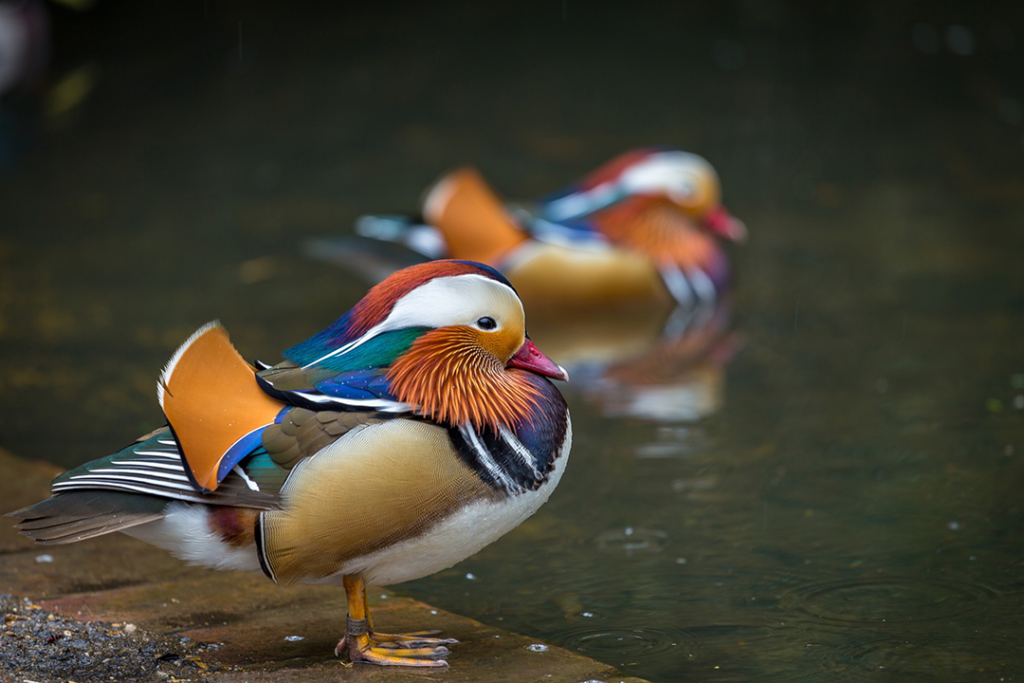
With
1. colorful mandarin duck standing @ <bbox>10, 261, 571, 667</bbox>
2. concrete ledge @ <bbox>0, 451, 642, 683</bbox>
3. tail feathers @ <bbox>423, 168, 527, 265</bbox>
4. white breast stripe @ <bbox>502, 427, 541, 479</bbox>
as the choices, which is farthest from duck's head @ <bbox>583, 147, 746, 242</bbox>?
white breast stripe @ <bbox>502, 427, 541, 479</bbox>

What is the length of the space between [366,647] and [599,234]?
3839 millimetres

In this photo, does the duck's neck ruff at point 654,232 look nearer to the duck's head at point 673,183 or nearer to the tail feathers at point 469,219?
the duck's head at point 673,183

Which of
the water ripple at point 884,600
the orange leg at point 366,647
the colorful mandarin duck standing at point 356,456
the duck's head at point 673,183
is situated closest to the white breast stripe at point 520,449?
the colorful mandarin duck standing at point 356,456

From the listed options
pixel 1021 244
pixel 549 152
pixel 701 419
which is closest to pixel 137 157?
pixel 549 152

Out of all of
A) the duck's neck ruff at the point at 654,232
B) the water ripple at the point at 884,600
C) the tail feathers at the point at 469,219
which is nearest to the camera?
the water ripple at the point at 884,600

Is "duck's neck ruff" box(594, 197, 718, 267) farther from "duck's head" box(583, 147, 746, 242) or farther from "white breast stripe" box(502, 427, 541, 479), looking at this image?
"white breast stripe" box(502, 427, 541, 479)

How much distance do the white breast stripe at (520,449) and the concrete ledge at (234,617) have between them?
0.45 metres

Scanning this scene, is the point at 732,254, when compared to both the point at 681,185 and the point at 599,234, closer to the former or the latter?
the point at 681,185

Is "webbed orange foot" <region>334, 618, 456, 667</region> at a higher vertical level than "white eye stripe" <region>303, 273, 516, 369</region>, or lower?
lower

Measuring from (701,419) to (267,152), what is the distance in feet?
14.4

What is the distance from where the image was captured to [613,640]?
3139 millimetres

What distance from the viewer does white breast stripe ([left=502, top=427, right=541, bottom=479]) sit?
2.70 m

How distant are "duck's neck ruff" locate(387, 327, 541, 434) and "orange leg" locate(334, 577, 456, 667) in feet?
1.40

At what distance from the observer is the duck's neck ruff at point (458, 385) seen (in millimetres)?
2672
